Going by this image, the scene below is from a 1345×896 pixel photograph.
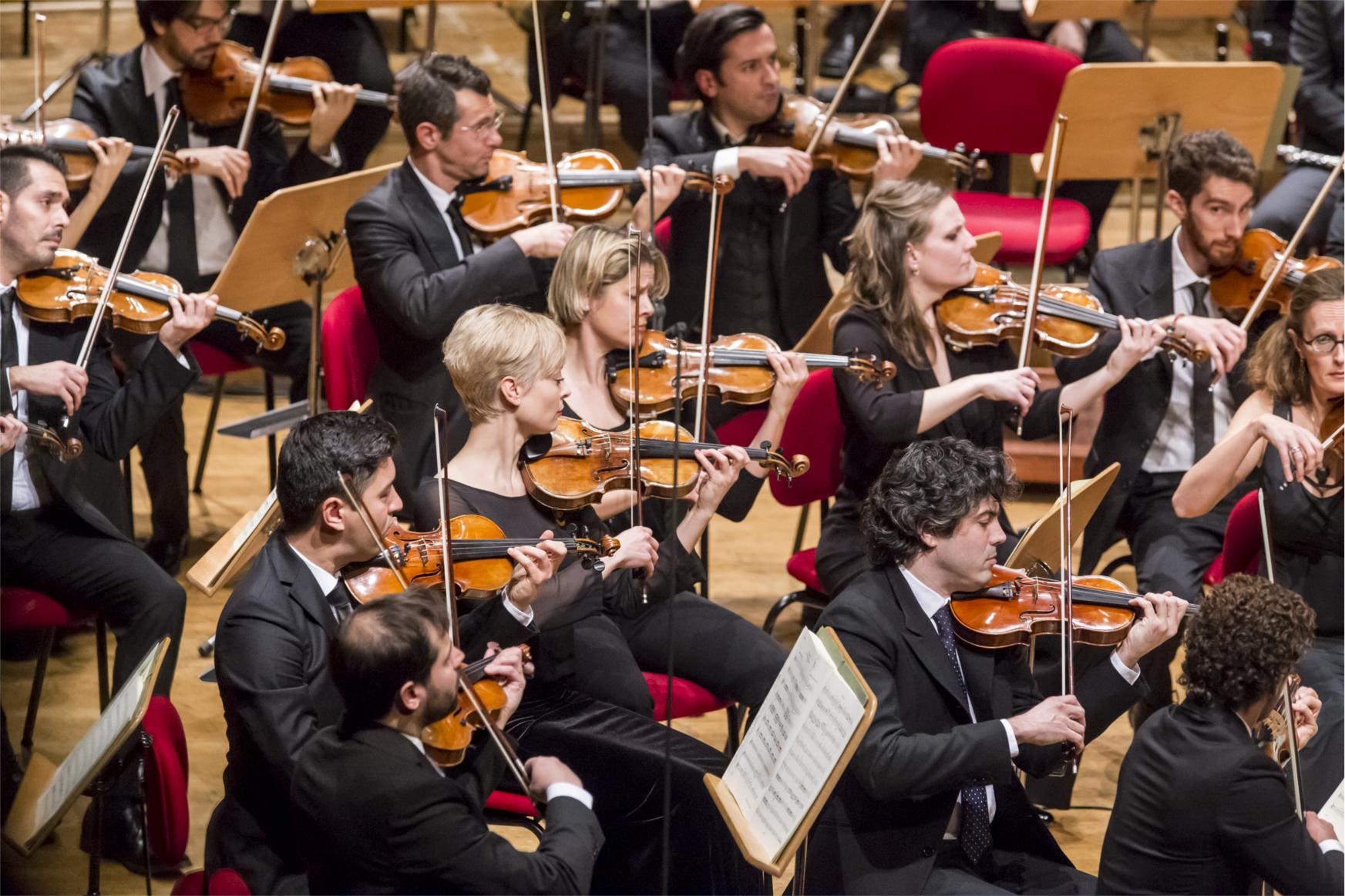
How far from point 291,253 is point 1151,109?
2225mm

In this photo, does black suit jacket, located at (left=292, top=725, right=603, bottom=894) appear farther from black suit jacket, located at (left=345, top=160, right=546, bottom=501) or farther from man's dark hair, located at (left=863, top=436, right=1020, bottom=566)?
black suit jacket, located at (left=345, top=160, right=546, bottom=501)

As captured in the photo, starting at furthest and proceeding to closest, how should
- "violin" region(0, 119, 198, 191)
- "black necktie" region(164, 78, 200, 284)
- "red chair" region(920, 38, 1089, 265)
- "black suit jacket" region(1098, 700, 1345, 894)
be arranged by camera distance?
"red chair" region(920, 38, 1089, 265) < "black necktie" region(164, 78, 200, 284) < "violin" region(0, 119, 198, 191) < "black suit jacket" region(1098, 700, 1345, 894)

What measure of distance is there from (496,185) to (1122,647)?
6.41 feet

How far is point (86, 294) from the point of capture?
326 cm

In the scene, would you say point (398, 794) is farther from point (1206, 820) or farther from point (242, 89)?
point (242, 89)

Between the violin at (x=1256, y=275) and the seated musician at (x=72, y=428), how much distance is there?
220 cm

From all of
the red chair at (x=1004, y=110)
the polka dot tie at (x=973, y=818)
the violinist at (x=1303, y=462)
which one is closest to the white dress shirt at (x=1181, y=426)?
the violinist at (x=1303, y=462)

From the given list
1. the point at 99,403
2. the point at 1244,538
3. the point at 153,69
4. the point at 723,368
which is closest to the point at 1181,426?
the point at 1244,538

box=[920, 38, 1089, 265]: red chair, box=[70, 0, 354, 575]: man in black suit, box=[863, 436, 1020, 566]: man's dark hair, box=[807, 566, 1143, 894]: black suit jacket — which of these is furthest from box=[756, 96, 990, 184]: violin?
box=[807, 566, 1143, 894]: black suit jacket

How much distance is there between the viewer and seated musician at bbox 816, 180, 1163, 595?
3.29 metres

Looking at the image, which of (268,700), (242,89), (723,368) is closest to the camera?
(268,700)

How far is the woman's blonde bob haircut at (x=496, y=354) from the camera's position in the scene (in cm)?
285

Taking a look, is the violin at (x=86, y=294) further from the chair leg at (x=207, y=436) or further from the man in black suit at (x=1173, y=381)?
the man in black suit at (x=1173, y=381)

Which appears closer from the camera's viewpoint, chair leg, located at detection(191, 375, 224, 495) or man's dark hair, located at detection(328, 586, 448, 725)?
man's dark hair, located at detection(328, 586, 448, 725)
